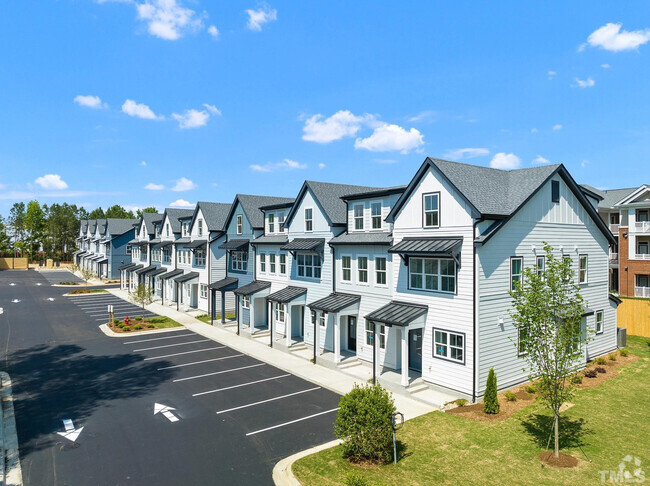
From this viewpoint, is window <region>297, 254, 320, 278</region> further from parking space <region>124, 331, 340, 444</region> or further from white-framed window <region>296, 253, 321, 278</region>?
parking space <region>124, 331, 340, 444</region>

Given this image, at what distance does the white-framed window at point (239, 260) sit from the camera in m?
35.7

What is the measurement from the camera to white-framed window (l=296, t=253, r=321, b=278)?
27562mm

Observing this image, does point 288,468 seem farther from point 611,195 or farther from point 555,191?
point 611,195

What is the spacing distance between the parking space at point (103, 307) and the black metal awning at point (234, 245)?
11.0 meters

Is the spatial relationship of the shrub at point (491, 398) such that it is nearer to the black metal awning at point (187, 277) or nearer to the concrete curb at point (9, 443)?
the concrete curb at point (9, 443)

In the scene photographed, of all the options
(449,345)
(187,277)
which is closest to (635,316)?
(449,345)

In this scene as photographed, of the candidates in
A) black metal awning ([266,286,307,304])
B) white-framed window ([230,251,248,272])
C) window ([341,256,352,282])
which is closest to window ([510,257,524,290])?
window ([341,256,352,282])

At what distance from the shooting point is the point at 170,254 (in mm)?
49219

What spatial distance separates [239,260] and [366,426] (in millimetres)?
25989

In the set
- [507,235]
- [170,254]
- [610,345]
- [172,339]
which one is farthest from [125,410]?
[170,254]

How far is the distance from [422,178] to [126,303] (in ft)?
136

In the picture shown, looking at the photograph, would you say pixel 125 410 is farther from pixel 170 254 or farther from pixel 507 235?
pixel 170 254

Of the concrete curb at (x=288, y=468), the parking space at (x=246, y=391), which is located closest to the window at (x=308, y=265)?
the parking space at (x=246, y=391)

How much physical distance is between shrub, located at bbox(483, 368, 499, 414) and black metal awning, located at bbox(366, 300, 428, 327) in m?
4.14
